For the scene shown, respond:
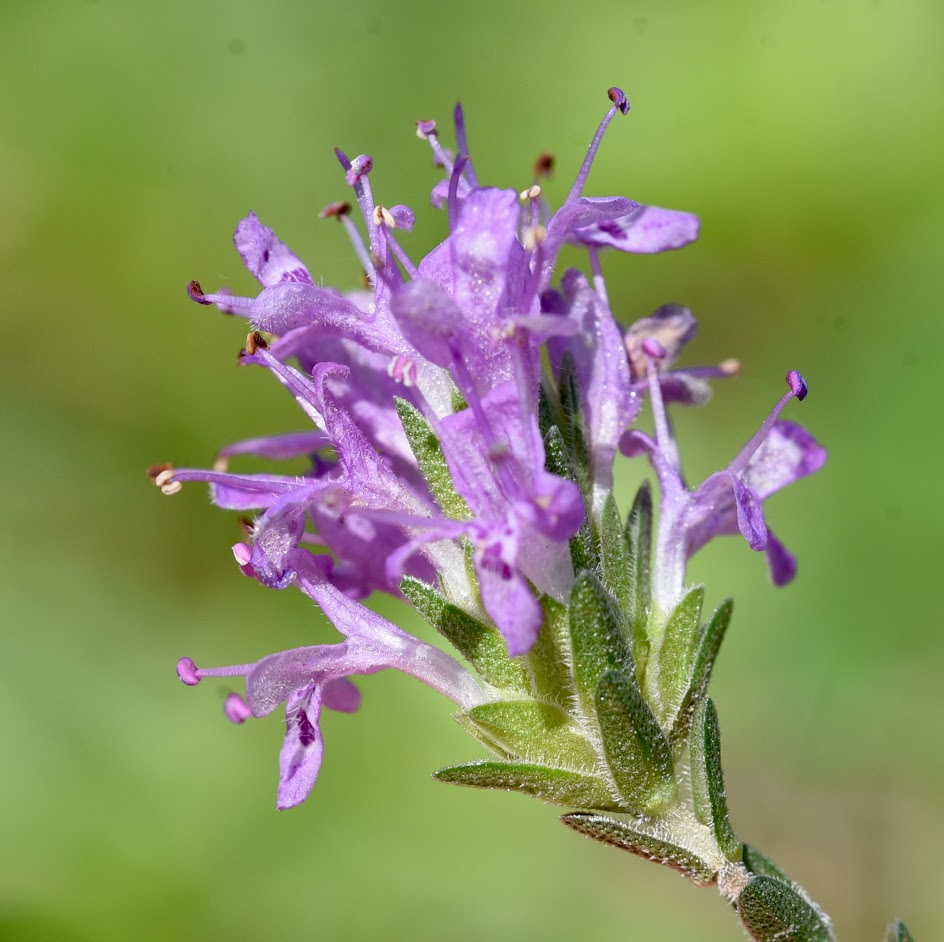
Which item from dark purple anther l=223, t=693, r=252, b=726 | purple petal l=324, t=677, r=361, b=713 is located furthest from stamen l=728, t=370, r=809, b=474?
dark purple anther l=223, t=693, r=252, b=726

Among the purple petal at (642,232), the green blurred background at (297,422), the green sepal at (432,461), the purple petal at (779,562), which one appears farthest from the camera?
the green blurred background at (297,422)

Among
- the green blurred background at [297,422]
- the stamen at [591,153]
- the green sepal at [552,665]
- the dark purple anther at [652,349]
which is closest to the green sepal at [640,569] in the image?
the green sepal at [552,665]

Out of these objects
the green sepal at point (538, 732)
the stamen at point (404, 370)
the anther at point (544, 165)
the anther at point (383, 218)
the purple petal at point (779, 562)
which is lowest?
the green sepal at point (538, 732)

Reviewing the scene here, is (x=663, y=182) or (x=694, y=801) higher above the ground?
(x=663, y=182)

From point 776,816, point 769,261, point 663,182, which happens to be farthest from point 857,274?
point 776,816

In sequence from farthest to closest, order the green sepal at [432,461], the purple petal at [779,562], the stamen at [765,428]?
the purple petal at [779,562]
the stamen at [765,428]
the green sepal at [432,461]

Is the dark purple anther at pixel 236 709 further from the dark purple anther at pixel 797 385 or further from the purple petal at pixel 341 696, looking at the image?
the dark purple anther at pixel 797 385

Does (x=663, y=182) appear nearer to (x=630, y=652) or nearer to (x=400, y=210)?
(x=400, y=210)
